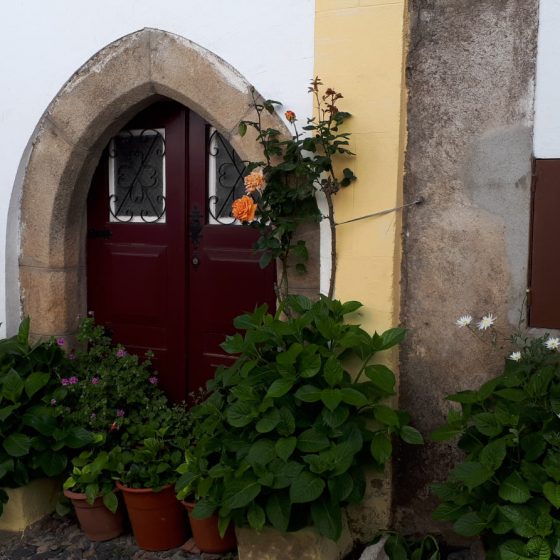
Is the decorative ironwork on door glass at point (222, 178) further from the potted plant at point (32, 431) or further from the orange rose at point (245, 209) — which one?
the potted plant at point (32, 431)

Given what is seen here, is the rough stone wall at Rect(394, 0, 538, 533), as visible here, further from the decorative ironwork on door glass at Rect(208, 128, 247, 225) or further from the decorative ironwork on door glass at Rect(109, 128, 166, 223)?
the decorative ironwork on door glass at Rect(109, 128, 166, 223)

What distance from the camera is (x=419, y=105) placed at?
10.5ft

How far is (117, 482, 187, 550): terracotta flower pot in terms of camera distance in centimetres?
338

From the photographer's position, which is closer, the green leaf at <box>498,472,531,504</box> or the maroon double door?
the green leaf at <box>498,472,531,504</box>

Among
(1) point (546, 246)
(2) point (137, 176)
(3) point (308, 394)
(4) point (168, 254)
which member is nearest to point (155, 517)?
(3) point (308, 394)

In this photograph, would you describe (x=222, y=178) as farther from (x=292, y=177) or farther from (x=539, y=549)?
(x=539, y=549)

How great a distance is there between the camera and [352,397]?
112 inches

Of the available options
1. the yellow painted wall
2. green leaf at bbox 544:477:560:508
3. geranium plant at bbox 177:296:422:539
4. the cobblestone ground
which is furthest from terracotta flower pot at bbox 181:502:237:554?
green leaf at bbox 544:477:560:508

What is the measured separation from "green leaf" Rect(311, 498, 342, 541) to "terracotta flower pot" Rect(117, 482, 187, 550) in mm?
836

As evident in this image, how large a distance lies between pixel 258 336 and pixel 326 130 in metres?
0.90

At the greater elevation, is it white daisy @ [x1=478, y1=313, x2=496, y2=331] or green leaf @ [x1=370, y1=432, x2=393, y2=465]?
white daisy @ [x1=478, y1=313, x2=496, y2=331]

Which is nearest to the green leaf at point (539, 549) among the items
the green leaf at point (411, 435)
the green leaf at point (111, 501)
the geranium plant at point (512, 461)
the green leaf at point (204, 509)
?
the geranium plant at point (512, 461)

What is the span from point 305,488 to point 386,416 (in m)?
0.43

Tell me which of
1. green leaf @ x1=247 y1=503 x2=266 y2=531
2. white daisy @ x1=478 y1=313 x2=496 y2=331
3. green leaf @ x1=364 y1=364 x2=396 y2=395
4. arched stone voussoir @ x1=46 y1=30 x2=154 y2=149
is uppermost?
arched stone voussoir @ x1=46 y1=30 x2=154 y2=149
